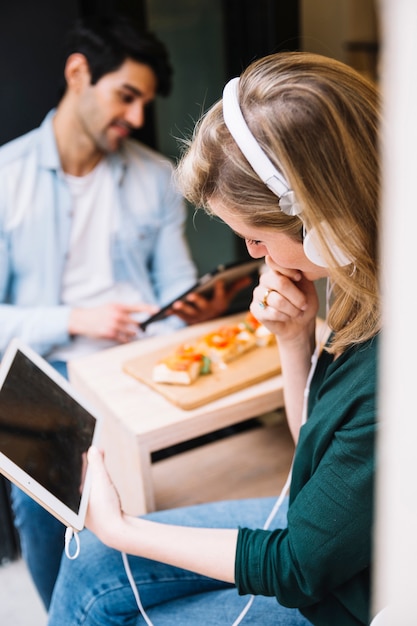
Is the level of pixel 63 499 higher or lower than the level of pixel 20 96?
lower

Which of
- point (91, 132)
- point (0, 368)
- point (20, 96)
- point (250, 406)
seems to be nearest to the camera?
point (0, 368)

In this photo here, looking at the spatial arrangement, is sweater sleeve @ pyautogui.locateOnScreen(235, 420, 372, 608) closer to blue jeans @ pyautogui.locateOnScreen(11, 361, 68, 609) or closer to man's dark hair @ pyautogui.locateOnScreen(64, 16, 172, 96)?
blue jeans @ pyautogui.locateOnScreen(11, 361, 68, 609)

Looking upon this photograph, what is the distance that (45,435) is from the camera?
3.52 ft

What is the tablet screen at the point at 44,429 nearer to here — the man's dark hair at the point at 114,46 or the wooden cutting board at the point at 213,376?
the wooden cutting board at the point at 213,376

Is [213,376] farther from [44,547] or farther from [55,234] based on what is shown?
[55,234]

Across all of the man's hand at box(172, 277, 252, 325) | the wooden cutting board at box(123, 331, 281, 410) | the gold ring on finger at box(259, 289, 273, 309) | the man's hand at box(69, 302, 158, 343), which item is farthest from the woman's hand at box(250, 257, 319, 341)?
the man's hand at box(69, 302, 158, 343)

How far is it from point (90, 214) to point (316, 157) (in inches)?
52.4

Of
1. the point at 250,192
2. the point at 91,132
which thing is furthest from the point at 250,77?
the point at 91,132

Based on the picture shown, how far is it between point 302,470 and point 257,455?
2.41ft

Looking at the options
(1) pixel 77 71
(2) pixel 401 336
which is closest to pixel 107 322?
(1) pixel 77 71

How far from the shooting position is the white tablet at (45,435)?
3.17ft

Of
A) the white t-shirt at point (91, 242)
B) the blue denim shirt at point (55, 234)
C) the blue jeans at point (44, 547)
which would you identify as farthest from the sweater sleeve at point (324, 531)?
the white t-shirt at point (91, 242)

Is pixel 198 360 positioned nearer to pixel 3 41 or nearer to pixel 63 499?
pixel 63 499

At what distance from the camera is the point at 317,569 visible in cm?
86
